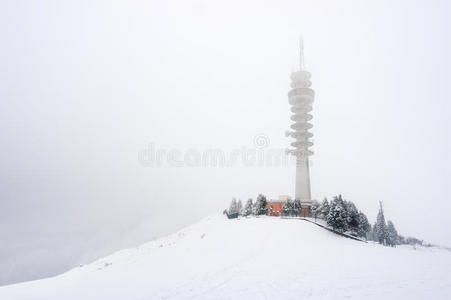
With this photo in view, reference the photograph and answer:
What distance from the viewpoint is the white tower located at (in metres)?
89.9

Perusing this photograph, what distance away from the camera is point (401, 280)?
1509 centimetres

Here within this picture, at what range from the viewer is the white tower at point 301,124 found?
3538 inches

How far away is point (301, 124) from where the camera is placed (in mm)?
93750

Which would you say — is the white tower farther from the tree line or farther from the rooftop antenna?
the tree line

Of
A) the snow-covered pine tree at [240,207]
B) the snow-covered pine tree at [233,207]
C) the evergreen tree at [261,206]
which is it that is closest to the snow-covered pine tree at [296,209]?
the evergreen tree at [261,206]

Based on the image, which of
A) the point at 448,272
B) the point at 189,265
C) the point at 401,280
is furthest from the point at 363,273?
the point at 189,265

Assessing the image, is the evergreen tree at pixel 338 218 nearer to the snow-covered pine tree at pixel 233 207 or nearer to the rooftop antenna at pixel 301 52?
the snow-covered pine tree at pixel 233 207

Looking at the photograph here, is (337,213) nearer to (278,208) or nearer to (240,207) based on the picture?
(278,208)

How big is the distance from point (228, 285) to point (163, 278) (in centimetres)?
→ 572

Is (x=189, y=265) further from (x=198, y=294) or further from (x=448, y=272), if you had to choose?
(x=448, y=272)

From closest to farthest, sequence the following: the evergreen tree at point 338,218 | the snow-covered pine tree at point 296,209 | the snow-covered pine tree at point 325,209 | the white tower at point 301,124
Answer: the evergreen tree at point 338,218, the snow-covered pine tree at point 325,209, the snow-covered pine tree at point 296,209, the white tower at point 301,124

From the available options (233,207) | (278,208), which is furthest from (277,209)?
(233,207)

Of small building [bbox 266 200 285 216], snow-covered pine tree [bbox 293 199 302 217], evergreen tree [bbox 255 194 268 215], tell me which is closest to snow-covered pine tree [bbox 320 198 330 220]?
snow-covered pine tree [bbox 293 199 302 217]

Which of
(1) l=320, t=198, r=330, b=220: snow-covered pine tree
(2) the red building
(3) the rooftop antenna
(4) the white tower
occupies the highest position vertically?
(3) the rooftop antenna
